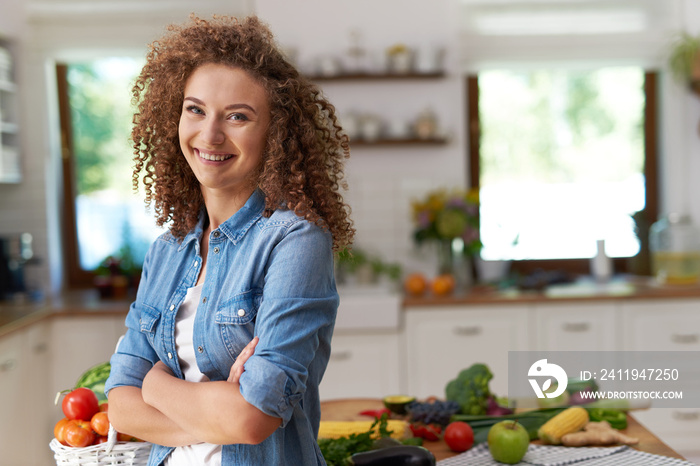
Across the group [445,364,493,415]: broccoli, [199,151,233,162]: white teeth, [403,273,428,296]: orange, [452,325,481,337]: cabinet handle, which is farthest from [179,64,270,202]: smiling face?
[403,273,428,296]: orange

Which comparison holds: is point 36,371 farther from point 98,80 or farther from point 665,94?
point 665,94

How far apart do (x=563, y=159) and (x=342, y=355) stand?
2.07 meters

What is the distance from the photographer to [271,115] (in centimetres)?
133

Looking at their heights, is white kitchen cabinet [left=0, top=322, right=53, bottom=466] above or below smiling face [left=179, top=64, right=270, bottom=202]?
Answer: below

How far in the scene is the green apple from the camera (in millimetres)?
1534

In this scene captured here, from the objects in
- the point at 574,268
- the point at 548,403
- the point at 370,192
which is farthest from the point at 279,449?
the point at 574,268

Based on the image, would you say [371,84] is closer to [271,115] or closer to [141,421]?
[271,115]

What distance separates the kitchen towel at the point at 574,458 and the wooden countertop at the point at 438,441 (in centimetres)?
5

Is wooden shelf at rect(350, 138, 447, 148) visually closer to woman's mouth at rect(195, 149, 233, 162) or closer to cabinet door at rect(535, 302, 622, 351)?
cabinet door at rect(535, 302, 622, 351)

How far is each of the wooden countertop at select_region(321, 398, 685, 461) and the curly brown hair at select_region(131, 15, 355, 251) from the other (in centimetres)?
59

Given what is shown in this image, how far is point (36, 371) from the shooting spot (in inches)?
143

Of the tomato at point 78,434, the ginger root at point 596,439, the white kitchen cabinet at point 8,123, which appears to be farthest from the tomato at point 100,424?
the white kitchen cabinet at point 8,123

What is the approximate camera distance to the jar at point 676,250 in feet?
13.2

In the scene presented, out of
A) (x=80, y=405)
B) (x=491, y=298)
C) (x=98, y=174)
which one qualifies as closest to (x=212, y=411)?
(x=80, y=405)
